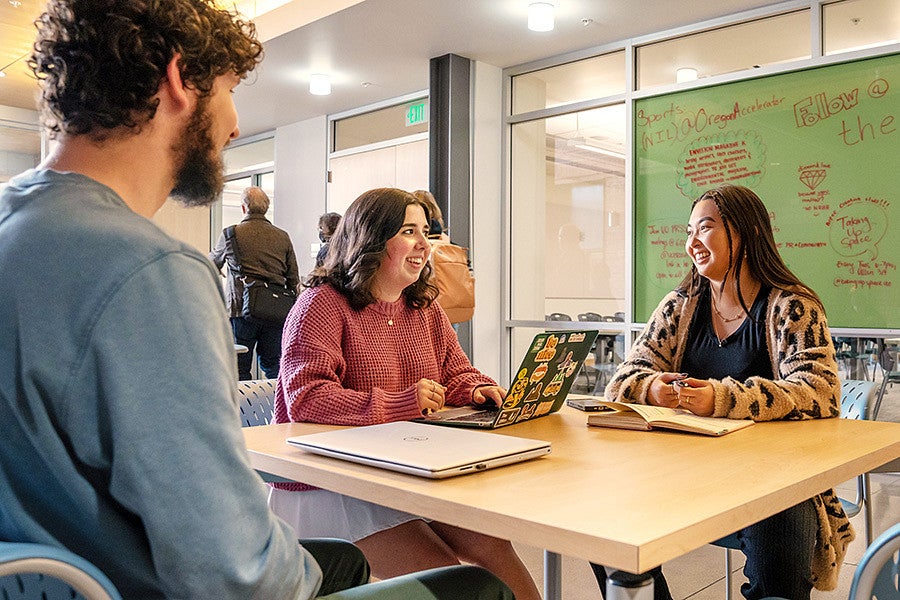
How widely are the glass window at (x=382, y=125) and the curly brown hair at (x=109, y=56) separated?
221 inches

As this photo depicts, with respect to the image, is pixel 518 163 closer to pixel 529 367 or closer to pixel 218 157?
pixel 529 367

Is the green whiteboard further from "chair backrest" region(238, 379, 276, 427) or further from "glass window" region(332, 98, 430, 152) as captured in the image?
"chair backrest" region(238, 379, 276, 427)

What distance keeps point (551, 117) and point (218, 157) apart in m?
4.96

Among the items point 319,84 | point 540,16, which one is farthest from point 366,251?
point 319,84

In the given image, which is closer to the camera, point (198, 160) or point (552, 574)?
point (198, 160)

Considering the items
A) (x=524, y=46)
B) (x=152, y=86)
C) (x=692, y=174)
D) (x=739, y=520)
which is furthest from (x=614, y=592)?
(x=524, y=46)

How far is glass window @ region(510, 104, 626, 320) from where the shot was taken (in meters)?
5.36

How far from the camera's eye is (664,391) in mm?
1837

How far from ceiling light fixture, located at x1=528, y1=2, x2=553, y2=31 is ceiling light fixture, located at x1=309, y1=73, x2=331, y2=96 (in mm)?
1987

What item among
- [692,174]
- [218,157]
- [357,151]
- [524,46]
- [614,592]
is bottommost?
[614,592]

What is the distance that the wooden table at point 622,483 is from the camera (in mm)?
894

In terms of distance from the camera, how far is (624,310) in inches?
207

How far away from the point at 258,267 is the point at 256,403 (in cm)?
294

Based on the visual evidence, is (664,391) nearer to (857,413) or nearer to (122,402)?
(857,413)
